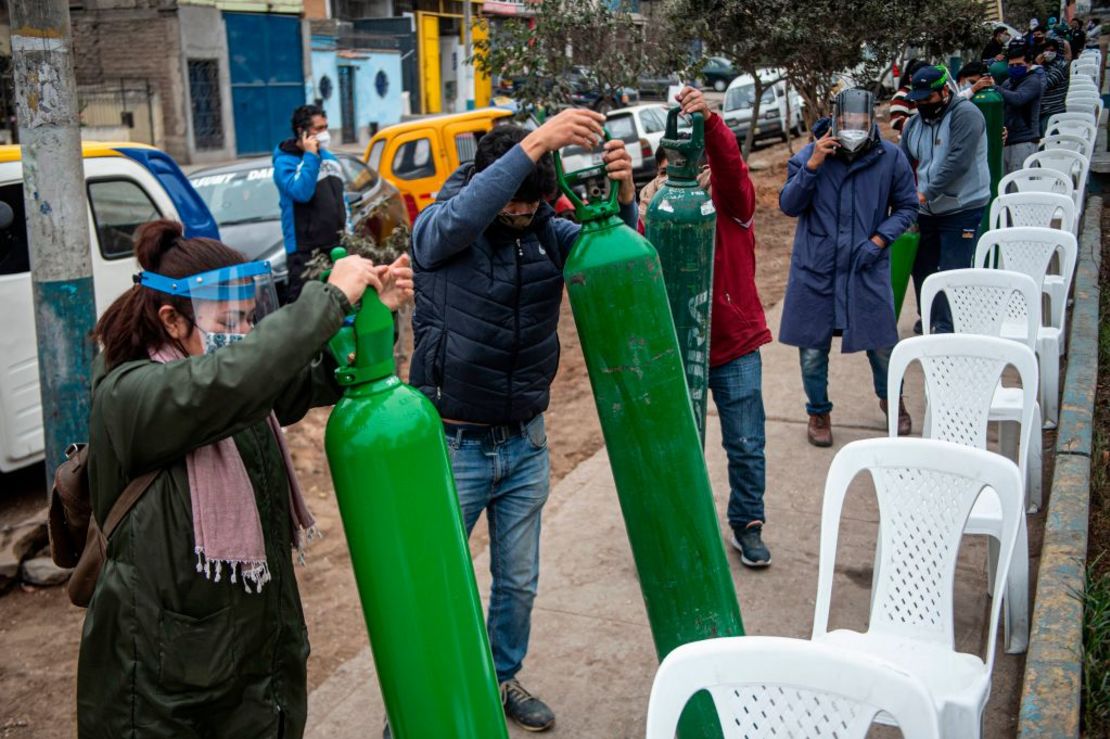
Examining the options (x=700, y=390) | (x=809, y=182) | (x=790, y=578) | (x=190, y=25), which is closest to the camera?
(x=700, y=390)

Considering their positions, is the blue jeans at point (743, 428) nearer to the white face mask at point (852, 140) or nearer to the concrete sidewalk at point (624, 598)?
the concrete sidewalk at point (624, 598)

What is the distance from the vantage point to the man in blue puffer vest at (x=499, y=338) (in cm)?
305

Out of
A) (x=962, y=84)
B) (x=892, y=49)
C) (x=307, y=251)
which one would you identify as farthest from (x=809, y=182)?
(x=892, y=49)

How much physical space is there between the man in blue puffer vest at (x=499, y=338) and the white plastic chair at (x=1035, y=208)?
4.19 meters

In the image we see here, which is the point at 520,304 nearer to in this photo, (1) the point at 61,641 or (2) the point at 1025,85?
(1) the point at 61,641

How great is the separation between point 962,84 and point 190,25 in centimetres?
2065

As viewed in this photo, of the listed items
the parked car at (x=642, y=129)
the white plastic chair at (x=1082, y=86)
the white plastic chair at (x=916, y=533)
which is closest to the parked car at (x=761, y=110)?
the parked car at (x=642, y=129)

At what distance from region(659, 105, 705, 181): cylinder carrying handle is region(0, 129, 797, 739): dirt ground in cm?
226

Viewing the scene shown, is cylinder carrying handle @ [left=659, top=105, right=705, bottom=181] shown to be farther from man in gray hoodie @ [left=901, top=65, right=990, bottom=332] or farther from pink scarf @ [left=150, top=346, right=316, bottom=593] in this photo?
man in gray hoodie @ [left=901, top=65, right=990, bottom=332]

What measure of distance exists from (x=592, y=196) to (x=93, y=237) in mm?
4199

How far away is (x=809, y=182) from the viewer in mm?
5137

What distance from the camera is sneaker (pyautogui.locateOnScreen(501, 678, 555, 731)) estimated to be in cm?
350

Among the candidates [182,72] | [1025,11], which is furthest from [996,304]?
[182,72]

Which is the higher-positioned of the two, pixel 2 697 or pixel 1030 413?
pixel 1030 413
